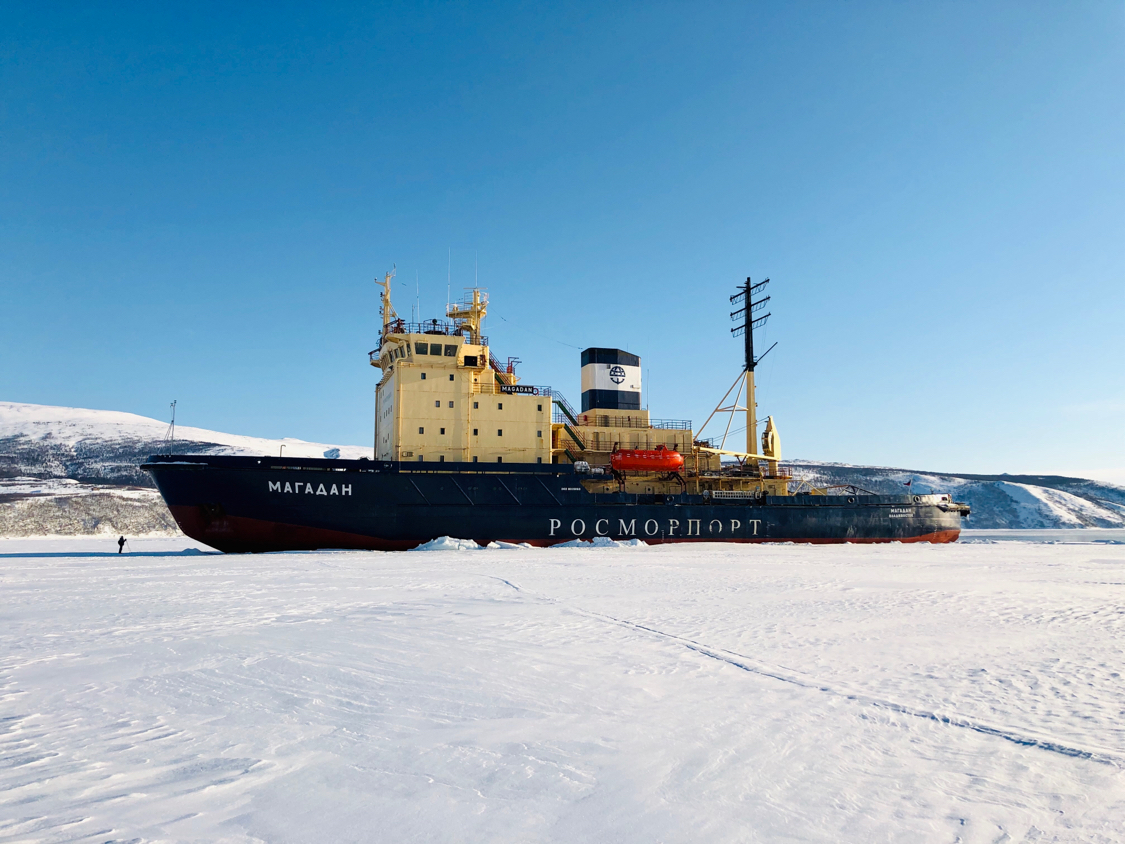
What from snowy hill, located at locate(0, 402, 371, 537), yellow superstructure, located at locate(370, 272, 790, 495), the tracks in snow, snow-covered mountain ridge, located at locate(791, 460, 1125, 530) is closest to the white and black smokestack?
yellow superstructure, located at locate(370, 272, 790, 495)

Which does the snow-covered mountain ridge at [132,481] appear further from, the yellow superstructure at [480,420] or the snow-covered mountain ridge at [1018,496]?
the yellow superstructure at [480,420]

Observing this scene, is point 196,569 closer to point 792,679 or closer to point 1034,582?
point 792,679

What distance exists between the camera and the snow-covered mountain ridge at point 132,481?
198 ft

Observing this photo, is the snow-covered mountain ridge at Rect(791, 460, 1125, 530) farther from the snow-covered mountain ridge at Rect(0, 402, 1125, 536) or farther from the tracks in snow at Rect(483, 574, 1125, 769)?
the tracks in snow at Rect(483, 574, 1125, 769)

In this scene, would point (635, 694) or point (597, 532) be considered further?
point (597, 532)

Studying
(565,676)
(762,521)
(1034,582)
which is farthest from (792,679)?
(762,521)

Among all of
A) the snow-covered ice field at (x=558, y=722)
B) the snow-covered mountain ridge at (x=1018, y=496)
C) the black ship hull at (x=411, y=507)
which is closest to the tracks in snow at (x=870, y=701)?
the snow-covered ice field at (x=558, y=722)

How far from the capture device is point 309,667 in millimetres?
6383

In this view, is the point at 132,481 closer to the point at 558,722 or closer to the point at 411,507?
the point at 411,507

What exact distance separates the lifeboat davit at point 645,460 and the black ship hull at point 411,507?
1295 millimetres

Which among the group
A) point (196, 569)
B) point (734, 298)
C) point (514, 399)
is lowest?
point (196, 569)

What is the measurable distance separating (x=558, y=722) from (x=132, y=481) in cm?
11750

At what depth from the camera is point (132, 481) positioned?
9981 cm

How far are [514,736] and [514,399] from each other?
75.2 ft
